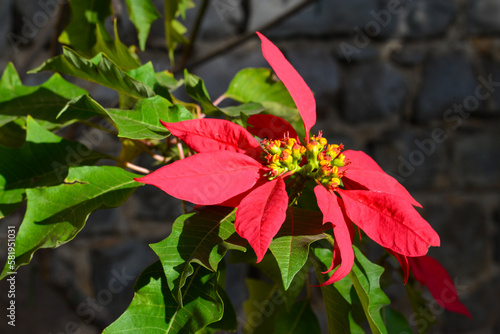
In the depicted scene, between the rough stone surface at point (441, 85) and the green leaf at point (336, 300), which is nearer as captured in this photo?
the green leaf at point (336, 300)

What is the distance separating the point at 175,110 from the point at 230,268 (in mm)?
960

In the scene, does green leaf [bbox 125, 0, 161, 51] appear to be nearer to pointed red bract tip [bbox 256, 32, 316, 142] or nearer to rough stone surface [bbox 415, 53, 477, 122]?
pointed red bract tip [bbox 256, 32, 316, 142]

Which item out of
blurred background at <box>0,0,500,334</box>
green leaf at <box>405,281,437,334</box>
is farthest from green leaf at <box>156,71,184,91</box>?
blurred background at <box>0,0,500,334</box>

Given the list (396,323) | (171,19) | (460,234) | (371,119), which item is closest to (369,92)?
(371,119)

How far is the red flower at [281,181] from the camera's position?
0.32m

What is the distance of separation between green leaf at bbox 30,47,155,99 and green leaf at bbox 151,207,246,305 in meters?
0.14

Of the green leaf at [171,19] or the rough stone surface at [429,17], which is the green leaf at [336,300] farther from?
the rough stone surface at [429,17]

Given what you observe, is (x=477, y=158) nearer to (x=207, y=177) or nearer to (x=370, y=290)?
(x=370, y=290)

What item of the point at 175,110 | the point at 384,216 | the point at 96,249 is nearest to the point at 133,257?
the point at 96,249

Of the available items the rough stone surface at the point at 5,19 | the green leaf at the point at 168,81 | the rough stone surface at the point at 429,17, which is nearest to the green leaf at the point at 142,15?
the green leaf at the point at 168,81

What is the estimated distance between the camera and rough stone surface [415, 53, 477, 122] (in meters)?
1.39

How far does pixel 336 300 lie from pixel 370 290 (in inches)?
1.2

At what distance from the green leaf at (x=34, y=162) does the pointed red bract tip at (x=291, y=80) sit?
0.23 metres

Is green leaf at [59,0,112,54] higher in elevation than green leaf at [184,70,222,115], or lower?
lower
